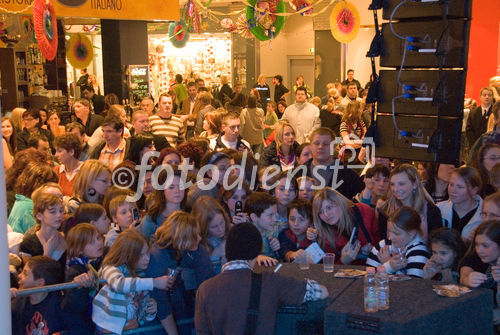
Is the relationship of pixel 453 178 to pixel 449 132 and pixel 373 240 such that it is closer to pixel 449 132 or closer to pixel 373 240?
pixel 449 132

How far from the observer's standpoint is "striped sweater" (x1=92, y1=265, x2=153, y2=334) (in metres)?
3.66

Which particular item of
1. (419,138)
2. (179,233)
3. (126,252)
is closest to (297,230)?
(179,233)

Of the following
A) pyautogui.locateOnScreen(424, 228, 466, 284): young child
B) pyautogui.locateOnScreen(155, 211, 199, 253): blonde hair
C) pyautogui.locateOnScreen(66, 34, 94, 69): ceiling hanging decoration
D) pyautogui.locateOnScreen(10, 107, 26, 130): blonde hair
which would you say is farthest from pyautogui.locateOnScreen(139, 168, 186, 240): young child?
pyautogui.locateOnScreen(66, 34, 94, 69): ceiling hanging decoration

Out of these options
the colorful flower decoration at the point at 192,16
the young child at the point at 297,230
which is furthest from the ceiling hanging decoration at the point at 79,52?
the young child at the point at 297,230

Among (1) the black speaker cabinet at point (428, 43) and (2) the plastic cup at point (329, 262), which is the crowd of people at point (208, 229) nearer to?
(2) the plastic cup at point (329, 262)

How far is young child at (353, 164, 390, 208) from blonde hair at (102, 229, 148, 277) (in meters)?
2.31

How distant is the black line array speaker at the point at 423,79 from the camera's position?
4.53 metres

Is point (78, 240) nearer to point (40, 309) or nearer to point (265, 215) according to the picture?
point (40, 309)

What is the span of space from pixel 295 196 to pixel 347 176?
954 millimetres

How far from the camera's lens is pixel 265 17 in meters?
10.7

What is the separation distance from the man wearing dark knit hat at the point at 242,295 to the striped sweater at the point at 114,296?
1.92ft

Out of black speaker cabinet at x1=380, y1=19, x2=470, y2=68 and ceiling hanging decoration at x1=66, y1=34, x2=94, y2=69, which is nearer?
black speaker cabinet at x1=380, y1=19, x2=470, y2=68

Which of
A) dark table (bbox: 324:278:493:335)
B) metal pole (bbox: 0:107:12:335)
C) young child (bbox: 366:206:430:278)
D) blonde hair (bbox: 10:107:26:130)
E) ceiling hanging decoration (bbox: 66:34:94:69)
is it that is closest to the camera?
metal pole (bbox: 0:107:12:335)

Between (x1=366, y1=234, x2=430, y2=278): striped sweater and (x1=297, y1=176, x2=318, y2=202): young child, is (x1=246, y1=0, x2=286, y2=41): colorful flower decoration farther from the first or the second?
(x1=366, y1=234, x2=430, y2=278): striped sweater
